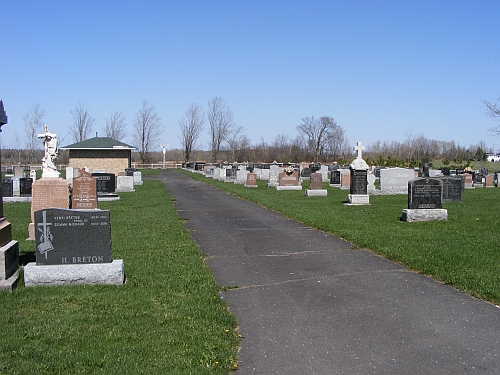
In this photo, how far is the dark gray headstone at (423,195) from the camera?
567 inches

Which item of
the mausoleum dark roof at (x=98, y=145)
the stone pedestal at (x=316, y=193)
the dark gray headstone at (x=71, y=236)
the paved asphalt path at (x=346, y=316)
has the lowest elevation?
the paved asphalt path at (x=346, y=316)

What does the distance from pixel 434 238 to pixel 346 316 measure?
19.4ft

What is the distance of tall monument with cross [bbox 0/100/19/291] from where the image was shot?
682cm

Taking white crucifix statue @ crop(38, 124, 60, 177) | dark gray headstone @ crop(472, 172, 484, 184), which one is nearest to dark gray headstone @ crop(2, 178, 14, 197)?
white crucifix statue @ crop(38, 124, 60, 177)

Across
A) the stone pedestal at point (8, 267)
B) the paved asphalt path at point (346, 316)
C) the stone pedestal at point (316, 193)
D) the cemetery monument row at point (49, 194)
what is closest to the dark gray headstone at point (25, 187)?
the stone pedestal at point (316, 193)

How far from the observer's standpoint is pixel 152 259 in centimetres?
925

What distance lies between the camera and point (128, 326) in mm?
5516

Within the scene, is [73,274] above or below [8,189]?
below

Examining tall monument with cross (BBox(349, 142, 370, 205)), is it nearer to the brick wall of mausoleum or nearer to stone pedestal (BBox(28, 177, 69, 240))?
stone pedestal (BBox(28, 177, 69, 240))

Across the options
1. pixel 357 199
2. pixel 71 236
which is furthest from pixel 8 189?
pixel 71 236

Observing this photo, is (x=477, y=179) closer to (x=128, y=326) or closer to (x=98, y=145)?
(x=128, y=326)

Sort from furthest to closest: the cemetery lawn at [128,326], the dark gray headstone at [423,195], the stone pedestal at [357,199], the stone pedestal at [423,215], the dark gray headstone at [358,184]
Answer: the dark gray headstone at [358,184] → the stone pedestal at [357,199] → the dark gray headstone at [423,195] → the stone pedestal at [423,215] → the cemetery lawn at [128,326]

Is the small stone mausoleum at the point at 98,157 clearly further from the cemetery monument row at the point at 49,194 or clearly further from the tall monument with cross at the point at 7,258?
the tall monument with cross at the point at 7,258

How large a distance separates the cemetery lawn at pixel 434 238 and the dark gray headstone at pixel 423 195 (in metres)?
0.65
